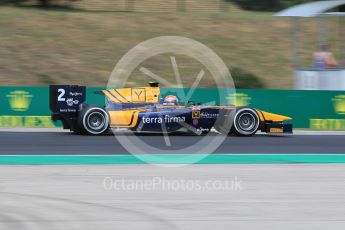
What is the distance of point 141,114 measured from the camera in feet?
50.4

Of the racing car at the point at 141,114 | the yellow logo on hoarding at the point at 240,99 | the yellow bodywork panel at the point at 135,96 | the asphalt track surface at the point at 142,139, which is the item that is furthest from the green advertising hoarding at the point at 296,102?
the yellow bodywork panel at the point at 135,96

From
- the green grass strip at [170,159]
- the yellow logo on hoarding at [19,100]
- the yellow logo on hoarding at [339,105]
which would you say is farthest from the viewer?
the yellow logo on hoarding at [339,105]

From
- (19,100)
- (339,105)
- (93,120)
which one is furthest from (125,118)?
(339,105)

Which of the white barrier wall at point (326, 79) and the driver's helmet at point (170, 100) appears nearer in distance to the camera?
the driver's helmet at point (170, 100)

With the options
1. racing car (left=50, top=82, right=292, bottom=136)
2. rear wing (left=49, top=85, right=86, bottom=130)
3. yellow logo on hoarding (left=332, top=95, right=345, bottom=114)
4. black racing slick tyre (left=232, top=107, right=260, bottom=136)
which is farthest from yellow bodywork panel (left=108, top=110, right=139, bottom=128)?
yellow logo on hoarding (left=332, top=95, right=345, bottom=114)

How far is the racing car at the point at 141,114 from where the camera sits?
50.6 ft

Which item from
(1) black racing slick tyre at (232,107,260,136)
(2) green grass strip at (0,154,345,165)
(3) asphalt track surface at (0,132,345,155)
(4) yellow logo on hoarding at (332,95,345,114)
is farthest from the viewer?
(4) yellow logo on hoarding at (332,95,345,114)

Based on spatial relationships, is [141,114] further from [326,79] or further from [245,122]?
[326,79]

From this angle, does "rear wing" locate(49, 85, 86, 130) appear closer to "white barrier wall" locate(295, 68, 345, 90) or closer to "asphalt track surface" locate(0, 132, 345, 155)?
"asphalt track surface" locate(0, 132, 345, 155)

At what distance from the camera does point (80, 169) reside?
11070mm

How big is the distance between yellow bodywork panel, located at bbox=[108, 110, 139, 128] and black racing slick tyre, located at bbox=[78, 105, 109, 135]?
22cm

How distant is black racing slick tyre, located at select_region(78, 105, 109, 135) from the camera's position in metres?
15.4

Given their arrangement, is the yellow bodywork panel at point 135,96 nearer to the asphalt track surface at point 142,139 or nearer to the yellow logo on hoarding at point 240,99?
the asphalt track surface at point 142,139

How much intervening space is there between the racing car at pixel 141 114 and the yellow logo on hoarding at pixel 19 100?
2.52m
